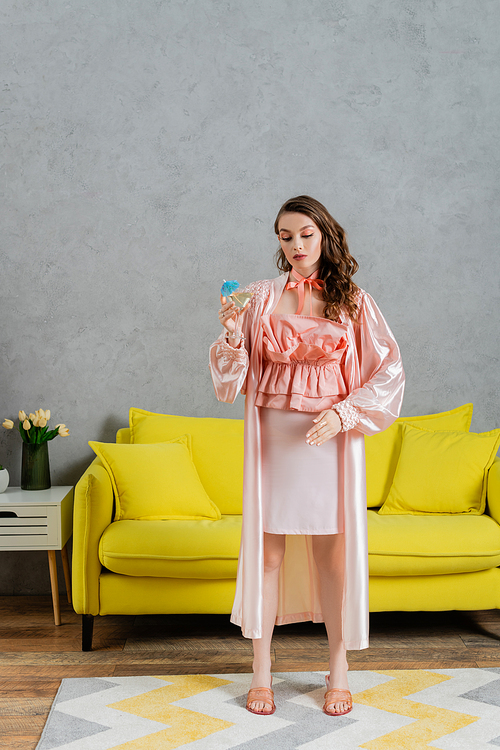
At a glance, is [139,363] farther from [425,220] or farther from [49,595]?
[425,220]

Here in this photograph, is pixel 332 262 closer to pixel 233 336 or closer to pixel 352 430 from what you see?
pixel 233 336

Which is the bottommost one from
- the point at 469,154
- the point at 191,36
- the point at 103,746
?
the point at 103,746

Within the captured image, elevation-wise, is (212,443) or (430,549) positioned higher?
(212,443)

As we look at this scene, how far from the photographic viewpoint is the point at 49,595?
3.30 meters

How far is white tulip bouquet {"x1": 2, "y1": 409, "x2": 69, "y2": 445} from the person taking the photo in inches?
123

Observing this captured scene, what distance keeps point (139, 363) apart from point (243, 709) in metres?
1.85

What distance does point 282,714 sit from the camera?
1955mm

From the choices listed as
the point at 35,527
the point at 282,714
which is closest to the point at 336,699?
the point at 282,714

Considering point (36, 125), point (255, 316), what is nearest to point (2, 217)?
point (36, 125)

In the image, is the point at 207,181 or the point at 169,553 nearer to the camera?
the point at 169,553

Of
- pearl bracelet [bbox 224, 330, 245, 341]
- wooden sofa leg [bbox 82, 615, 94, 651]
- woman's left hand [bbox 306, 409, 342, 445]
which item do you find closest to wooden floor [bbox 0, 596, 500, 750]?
wooden sofa leg [bbox 82, 615, 94, 651]

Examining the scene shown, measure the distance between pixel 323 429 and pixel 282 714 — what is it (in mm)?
896

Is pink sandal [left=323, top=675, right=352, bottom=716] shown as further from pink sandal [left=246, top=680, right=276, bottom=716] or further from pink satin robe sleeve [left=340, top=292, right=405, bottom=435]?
pink satin robe sleeve [left=340, top=292, right=405, bottom=435]

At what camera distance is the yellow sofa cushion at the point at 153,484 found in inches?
107
